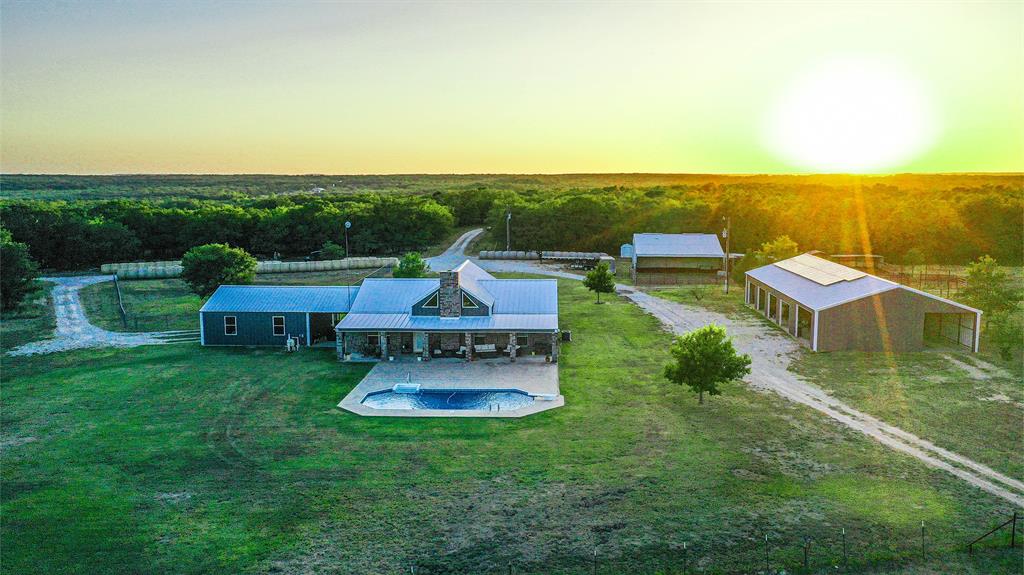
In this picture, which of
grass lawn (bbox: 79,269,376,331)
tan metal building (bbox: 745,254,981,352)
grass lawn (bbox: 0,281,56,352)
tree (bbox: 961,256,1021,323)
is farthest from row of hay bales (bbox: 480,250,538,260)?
tree (bbox: 961,256,1021,323)

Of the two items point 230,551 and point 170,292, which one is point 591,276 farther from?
point 230,551

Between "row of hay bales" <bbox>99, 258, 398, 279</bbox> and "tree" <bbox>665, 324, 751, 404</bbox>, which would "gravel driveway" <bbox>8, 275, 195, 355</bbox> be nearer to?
"row of hay bales" <bbox>99, 258, 398, 279</bbox>

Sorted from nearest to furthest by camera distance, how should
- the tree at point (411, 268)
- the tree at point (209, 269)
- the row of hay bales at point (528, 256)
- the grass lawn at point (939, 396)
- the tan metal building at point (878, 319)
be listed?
the grass lawn at point (939, 396), the tan metal building at point (878, 319), the tree at point (209, 269), the tree at point (411, 268), the row of hay bales at point (528, 256)

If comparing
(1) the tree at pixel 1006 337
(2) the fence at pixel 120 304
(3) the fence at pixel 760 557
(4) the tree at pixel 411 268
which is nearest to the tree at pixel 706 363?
(3) the fence at pixel 760 557

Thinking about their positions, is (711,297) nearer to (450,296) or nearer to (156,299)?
(450,296)

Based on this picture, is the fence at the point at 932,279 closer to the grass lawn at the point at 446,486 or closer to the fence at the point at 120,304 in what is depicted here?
the grass lawn at the point at 446,486

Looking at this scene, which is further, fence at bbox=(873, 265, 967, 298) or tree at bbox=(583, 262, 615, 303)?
fence at bbox=(873, 265, 967, 298)
